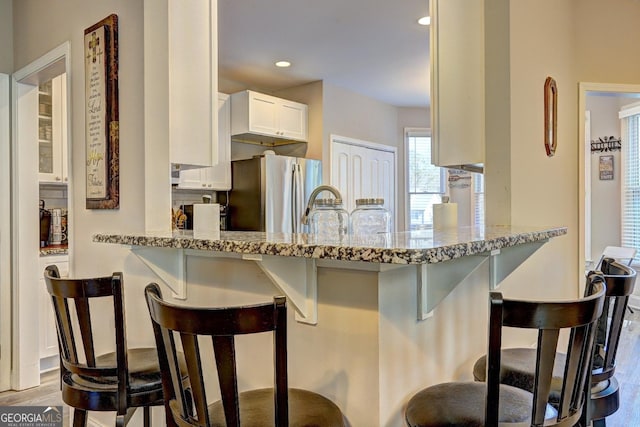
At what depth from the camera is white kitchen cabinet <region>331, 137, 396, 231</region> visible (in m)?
5.34

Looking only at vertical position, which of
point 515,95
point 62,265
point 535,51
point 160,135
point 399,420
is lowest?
point 399,420

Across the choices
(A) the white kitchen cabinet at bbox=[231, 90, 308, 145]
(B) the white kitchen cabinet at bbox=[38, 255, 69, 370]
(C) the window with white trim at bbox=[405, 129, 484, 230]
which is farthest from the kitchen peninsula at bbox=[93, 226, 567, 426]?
(C) the window with white trim at bbox=[405, 129, 484, 230]

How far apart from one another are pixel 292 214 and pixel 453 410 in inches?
140

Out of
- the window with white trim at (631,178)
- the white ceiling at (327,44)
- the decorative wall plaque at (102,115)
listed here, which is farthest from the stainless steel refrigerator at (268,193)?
the window with white trim at (631,178)

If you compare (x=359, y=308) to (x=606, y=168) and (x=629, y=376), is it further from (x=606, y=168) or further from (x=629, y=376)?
(x=606, y=168)

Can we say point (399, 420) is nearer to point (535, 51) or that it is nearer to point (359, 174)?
point (535, 51)

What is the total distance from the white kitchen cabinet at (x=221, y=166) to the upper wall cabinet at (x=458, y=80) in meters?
2.73

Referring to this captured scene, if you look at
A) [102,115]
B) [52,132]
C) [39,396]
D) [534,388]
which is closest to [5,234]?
[52,132]

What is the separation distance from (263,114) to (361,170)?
1.60 metres

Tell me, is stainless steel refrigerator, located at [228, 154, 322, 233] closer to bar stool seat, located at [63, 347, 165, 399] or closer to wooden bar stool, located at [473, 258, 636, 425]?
bar stool seat, located at [63, 347, 165, 399]

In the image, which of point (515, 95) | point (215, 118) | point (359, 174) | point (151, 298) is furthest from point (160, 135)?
point (359, 174)

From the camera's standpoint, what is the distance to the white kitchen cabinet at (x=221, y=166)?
4387 mm

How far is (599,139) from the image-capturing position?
17.9 ft

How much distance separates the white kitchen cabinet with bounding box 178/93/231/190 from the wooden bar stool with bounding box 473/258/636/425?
3.39 metres
